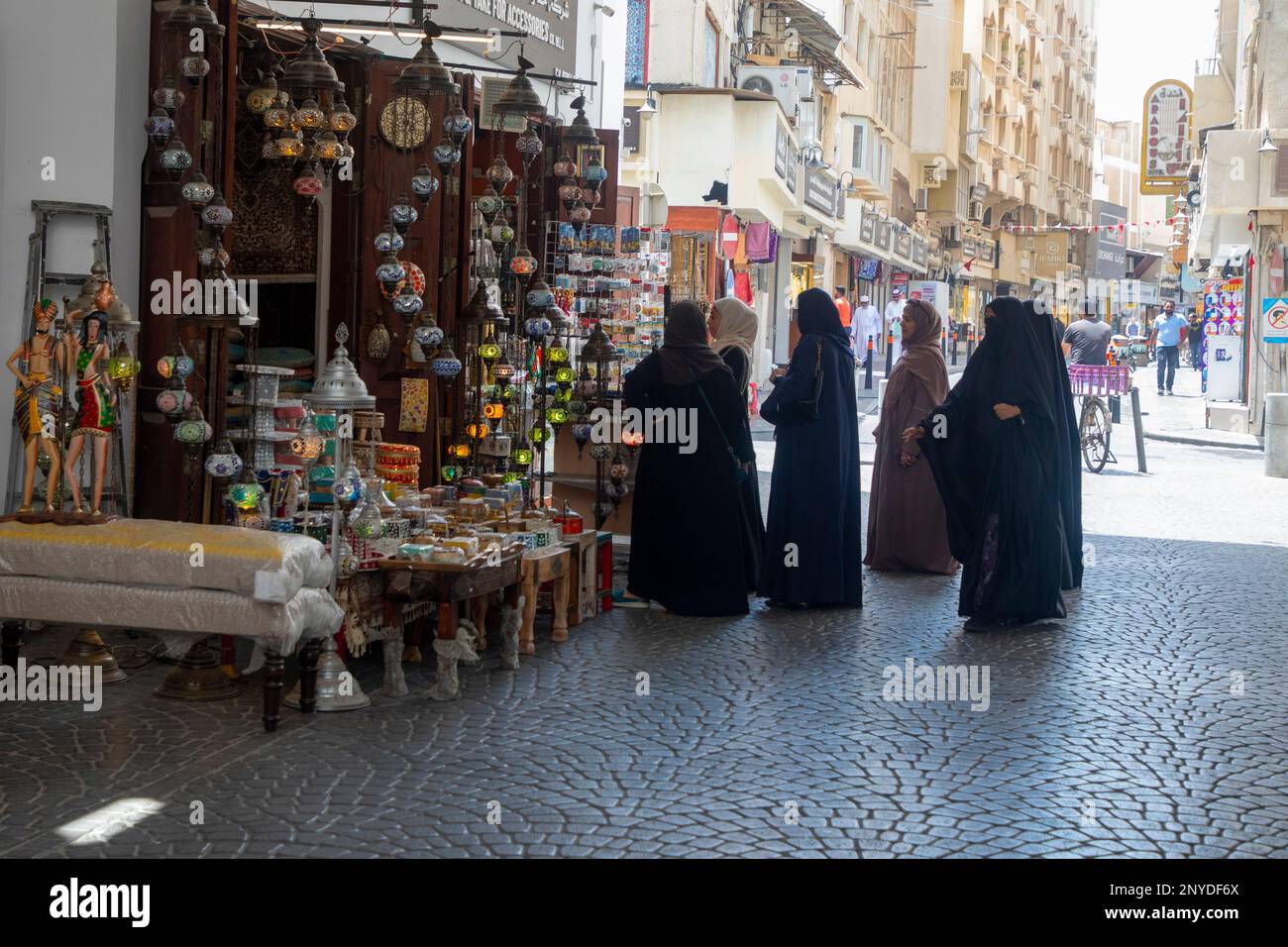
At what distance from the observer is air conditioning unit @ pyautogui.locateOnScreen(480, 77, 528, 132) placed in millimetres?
9742

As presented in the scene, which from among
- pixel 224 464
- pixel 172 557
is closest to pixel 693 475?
pixel 224 464

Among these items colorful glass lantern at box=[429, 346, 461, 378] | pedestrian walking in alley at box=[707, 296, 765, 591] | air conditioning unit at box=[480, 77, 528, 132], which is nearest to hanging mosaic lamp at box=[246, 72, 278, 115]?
colorful glass lantern at box=[429, 346, 461, 378]

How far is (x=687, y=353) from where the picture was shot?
8516 mm

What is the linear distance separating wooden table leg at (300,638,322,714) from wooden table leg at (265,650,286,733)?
0.81 feet

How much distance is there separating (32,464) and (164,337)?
3.97ft

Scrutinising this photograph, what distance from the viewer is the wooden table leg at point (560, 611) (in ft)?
25.8

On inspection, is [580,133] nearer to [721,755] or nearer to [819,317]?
[819,317]

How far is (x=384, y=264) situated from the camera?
340 inches

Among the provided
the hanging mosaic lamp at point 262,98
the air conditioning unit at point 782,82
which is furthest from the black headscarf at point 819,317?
the air conditioning unit at point 782,82

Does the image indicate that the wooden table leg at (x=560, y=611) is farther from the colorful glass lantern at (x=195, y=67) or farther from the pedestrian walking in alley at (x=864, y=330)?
the pedestrian walking in alley at (x=864, y=330)

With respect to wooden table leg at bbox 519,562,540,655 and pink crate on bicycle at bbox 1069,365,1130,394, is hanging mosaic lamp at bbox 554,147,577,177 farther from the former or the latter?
pink crate on bicycle at bbox 1069,365,1130,394

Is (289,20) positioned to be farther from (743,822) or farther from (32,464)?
(743,822)

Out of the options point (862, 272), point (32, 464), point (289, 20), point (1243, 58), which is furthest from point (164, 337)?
point (862, 272)

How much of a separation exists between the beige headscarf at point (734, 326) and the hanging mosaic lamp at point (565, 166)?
136cm
